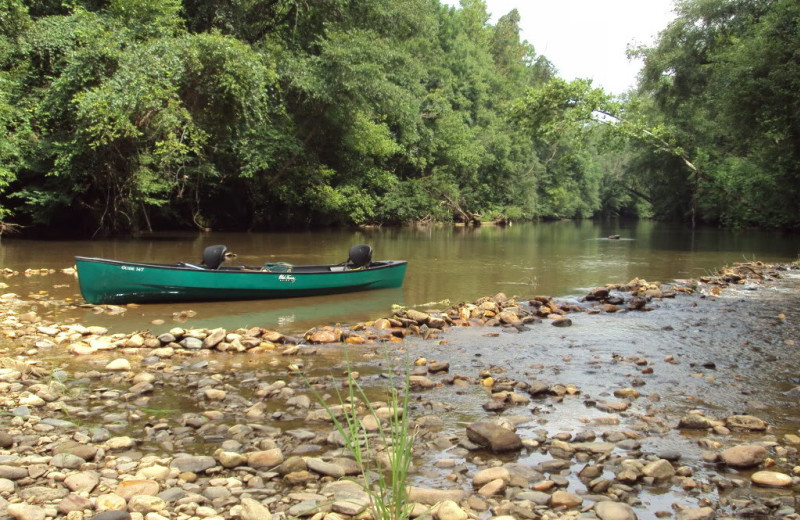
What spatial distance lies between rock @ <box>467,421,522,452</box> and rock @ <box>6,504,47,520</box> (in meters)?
2.61

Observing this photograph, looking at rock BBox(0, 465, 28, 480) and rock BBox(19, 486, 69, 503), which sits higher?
Result: rock BBox(0, 465, 28, 480)

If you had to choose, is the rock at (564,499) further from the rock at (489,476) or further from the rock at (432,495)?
the rock at (432,495)

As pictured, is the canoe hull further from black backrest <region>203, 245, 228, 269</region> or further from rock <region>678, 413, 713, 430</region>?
rock <region>678, 413, 713, 430</region>

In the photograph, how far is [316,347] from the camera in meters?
7.58

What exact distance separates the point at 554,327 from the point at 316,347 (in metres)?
3.52

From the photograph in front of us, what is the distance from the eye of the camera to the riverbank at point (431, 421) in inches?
137

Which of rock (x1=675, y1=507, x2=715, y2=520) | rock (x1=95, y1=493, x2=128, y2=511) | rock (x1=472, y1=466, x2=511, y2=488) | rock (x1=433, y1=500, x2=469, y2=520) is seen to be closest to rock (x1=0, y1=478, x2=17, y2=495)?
rock (x1=95, y1=493, x2=128, y2=511)

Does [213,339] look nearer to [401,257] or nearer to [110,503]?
[110,503]

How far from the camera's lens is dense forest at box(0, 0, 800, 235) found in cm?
1944

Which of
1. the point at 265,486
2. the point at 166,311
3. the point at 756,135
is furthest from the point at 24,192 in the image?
the point at 756,135

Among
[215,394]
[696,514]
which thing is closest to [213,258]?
[215,394]

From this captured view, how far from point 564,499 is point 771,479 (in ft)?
4.35

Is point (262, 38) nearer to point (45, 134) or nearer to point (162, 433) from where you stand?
point (45, 134)

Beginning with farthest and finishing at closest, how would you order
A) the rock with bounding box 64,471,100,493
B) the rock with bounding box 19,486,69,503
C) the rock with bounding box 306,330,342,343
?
the rock with bounding box 306,330,342,343
the rock with bounding box 64,471,100,493
the rock with bounding box 19,486,69,503
